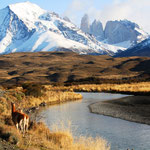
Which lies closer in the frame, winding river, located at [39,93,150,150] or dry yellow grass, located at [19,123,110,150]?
dry yellow grass, located at [19,123,110,150]

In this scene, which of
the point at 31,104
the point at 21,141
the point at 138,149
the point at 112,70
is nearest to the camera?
the point at 21,141

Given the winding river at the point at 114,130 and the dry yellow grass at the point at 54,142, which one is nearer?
the dry yellow grass at the point at 54,142

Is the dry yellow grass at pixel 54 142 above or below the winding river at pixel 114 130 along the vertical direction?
above

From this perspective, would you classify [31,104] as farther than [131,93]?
No

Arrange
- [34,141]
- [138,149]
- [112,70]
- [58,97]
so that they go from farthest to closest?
1. [112,70]
2. [58,97]
3. [138,149]
4. [34,141]

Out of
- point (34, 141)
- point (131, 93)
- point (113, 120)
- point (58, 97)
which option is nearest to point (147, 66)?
point (131, 93)

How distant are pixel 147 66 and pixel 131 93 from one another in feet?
378

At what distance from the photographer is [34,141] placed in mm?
14539

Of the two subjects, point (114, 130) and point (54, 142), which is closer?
point (54, 142)

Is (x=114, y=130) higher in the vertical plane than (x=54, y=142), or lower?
lower

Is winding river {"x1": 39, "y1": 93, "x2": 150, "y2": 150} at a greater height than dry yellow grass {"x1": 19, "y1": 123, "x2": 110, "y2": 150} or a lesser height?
lesser

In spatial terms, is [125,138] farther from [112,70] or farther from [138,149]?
[112,70]

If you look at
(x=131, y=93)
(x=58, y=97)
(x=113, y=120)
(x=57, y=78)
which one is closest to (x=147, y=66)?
(x=57, y=78)

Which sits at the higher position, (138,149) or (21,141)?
(21,141)
